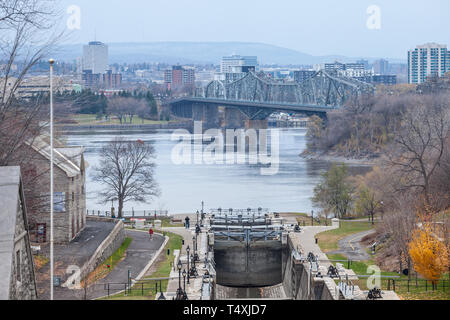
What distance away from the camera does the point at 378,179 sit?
128ft

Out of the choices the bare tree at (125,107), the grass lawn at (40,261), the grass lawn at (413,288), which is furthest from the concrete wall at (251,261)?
the bare tree at (125,107)

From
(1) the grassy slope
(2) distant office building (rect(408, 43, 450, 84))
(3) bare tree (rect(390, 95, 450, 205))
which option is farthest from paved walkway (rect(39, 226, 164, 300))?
(2) distant office building (rect(408, 43, 450, 84))

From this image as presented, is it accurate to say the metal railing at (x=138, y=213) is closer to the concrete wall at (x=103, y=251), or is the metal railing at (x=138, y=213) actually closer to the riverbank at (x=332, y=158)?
the concrete wall at (x=103, y=251)

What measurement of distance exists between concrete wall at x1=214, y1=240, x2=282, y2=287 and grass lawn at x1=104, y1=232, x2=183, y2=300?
1709mm

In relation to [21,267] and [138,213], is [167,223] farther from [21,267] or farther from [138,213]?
[21,267]

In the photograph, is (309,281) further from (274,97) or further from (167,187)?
(274,97)

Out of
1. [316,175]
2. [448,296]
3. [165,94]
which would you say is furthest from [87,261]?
[165,94]

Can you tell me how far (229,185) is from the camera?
176 ft

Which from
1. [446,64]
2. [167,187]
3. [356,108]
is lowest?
[167,187]

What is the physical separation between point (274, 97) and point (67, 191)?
10119 cm

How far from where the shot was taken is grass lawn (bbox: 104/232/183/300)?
1839 centimetres

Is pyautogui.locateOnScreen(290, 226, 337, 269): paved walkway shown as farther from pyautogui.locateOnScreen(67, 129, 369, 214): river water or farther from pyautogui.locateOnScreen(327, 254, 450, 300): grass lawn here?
pyautogui.locateOnScreen(67, 129, 369, 214): river water

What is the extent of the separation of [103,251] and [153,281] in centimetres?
336

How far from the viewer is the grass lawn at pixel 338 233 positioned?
26.6 metres
